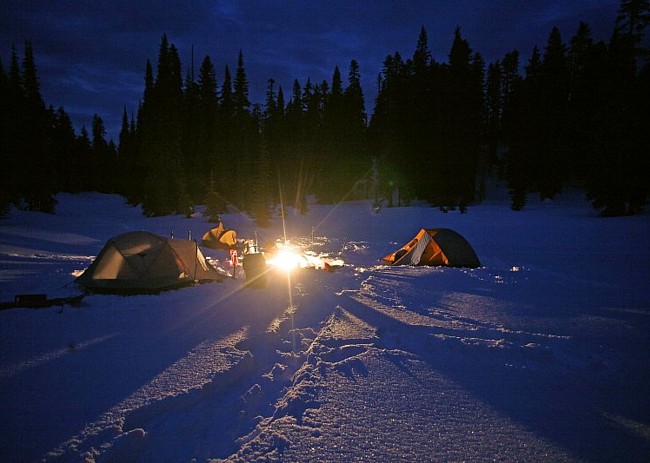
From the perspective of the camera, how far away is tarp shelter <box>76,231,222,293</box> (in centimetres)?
766

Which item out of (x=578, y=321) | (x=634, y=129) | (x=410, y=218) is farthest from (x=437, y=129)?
(x=578, y=321)

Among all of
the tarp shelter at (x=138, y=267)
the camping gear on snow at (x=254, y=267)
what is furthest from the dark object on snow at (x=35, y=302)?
the camping gear on snow at (x=254, y=267)

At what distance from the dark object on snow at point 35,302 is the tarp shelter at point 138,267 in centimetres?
104

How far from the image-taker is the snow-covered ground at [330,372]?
2910 millimetres

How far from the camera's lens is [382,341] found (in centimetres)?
521

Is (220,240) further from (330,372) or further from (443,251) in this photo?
(330,372)

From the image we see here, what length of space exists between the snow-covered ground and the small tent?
2474mm

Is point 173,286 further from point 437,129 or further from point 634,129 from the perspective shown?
point 437,129

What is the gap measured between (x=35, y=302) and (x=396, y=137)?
33709 mm

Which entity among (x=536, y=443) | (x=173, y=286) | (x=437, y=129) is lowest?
(x=536, y=443)

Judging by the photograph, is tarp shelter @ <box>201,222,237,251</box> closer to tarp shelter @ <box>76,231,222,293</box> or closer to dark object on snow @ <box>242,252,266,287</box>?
tarp shelter @ <box>76,231,222,293</box>

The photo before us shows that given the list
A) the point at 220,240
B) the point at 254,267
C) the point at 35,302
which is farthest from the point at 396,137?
the point at 35,302

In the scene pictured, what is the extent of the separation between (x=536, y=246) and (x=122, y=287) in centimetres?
1888

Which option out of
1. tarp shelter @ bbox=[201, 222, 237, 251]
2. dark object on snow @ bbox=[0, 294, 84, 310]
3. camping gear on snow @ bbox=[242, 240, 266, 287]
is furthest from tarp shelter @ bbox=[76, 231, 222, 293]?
tarp shelter @ bbox=[201, 222, 237, 251]
